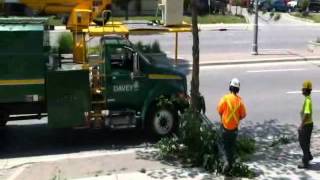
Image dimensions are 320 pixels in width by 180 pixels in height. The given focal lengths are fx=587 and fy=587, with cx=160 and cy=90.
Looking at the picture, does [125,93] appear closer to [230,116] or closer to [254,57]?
[230,116]

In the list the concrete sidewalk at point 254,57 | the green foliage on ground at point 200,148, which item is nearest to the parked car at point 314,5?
the concrete sidewalk at point 254,57

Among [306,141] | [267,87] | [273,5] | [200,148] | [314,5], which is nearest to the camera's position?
[306,141]

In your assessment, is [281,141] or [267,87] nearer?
[281,141]

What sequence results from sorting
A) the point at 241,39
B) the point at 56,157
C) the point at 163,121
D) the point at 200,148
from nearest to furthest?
the point at 200,148 < the point at 56,157 < the point at 163,121 < the point at 241,39

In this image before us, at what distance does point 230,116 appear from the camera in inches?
376

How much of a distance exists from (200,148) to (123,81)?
2.75m

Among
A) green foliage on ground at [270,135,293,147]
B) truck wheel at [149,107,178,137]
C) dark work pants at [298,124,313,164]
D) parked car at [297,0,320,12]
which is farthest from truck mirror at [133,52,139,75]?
parked car at [297,0,320,12]

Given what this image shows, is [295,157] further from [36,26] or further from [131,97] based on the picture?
[36,26]

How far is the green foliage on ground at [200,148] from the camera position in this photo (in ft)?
32.1

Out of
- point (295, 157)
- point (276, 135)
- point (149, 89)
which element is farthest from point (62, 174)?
point (276, 135)

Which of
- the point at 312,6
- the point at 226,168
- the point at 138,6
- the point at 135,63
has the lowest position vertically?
the point at 226,168

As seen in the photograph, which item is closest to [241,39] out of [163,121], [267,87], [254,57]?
[254,57]

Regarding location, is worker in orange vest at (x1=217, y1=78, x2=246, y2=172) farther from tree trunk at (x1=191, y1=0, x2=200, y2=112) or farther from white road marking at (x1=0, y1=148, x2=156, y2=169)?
white road marking at (x1=0, y1=148, x2=156, y2=169)

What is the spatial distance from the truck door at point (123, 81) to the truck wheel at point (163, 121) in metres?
0.42
